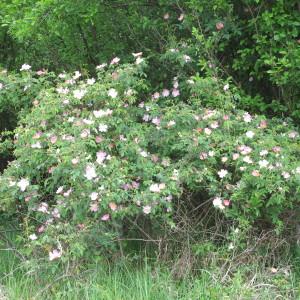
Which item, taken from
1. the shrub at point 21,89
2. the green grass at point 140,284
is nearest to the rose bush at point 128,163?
the green grass at point 140,284

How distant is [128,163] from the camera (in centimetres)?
350

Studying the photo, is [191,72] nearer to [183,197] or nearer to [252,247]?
[183,197]

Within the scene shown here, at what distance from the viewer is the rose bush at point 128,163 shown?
3.30 m

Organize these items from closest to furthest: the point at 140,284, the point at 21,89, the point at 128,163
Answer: the point at 140,284, the point at 128,163, the point at 21,89

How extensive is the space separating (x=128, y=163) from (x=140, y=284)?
800 millimetres

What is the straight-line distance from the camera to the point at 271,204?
3428mm

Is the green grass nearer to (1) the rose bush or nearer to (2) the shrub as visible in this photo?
(1) the rose bush

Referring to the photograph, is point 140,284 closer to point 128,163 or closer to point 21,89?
point 128,163

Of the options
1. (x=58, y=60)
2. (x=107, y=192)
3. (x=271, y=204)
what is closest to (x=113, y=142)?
(x=107, y=192)

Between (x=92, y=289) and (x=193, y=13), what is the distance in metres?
2.45

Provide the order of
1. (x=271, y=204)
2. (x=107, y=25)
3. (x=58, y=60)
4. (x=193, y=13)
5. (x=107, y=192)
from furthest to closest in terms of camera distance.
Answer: (x=58, y=60) → (x=107, y=25) → (x=193, y=13) → (x=271, y=204) → (x=107, y=192)

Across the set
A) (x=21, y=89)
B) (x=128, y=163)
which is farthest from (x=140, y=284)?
(x=21, y=89)

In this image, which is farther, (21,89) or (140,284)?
(21,89)

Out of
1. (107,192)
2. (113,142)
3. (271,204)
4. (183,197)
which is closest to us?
(107,192)
